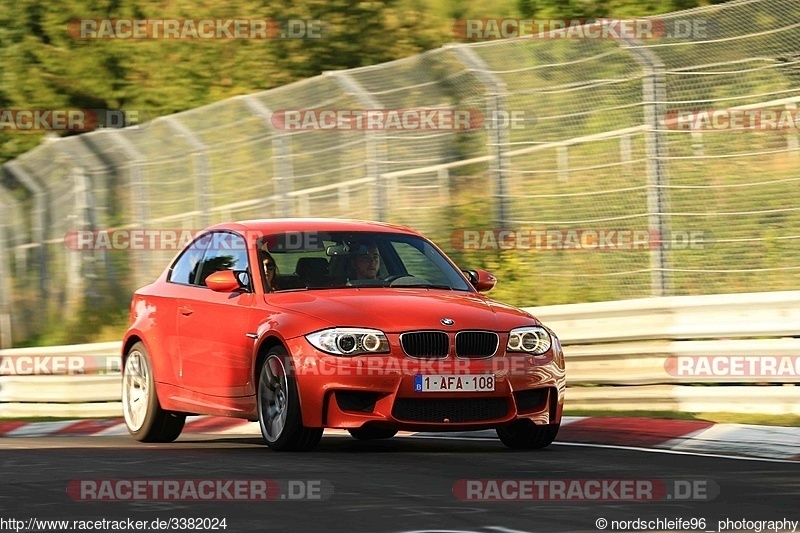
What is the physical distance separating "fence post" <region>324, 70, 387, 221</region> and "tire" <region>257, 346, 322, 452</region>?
620cm

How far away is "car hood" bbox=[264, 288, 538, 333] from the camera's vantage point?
10414mm

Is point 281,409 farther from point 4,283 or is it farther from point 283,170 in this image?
point 4,283

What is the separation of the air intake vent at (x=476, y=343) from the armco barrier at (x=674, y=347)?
8.58 feet

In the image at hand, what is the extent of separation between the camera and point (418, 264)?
39.3 feet

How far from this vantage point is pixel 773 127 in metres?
15.7

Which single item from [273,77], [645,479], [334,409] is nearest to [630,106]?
[334,409]

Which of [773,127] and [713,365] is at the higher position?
[773,127]

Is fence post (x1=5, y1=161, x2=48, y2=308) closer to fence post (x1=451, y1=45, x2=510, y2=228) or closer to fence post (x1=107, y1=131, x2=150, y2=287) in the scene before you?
fence post (x1=107, y1=131, x2=150, y2=287)

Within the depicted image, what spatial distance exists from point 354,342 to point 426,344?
1.47ft

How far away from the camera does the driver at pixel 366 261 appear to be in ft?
37.9

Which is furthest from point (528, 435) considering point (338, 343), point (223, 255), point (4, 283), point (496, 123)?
point (4, 283)

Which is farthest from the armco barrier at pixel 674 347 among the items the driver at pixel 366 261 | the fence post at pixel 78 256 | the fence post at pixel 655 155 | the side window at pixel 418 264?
the fence post at pixel 78 256

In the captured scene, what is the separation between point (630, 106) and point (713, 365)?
3.30 meters

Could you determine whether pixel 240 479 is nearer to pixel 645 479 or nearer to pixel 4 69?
pixel 645 479
